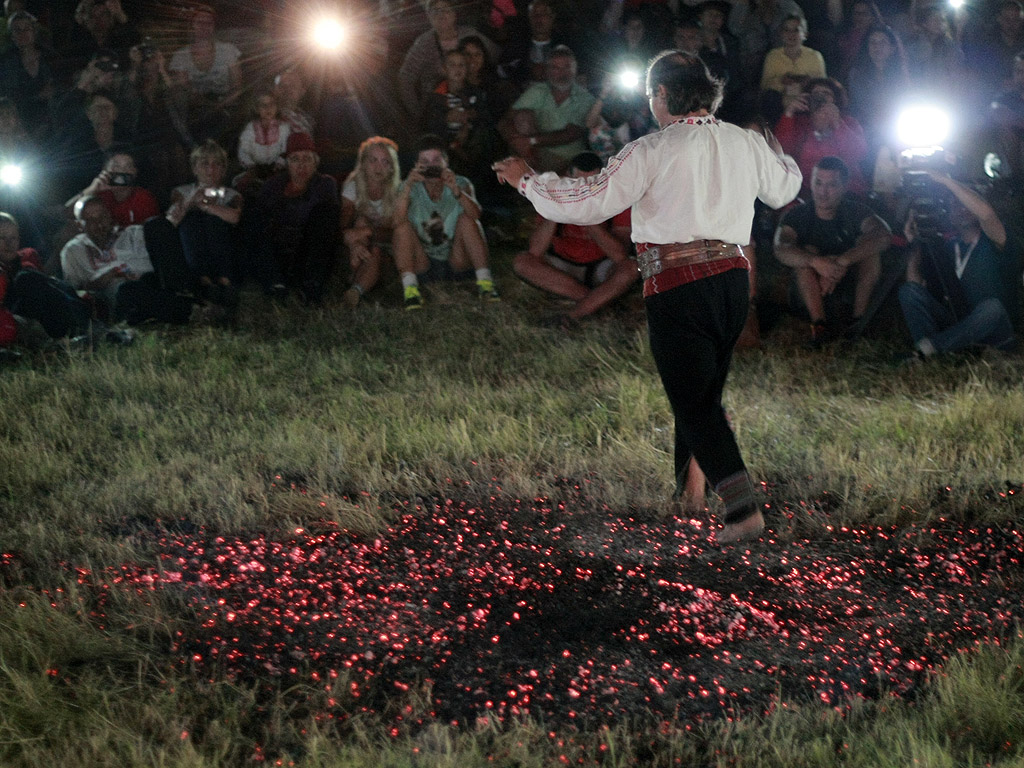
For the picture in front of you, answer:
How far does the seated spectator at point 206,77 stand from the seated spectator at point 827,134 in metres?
4.64

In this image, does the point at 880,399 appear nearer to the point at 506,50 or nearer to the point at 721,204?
the point at 721,204

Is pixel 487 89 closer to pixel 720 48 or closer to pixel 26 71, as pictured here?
pixel 720 48

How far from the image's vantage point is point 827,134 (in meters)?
8.04

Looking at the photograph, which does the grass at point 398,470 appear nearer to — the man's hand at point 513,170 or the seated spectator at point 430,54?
the man's hand at point 513,170

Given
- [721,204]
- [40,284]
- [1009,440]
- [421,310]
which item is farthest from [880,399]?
[40,284]

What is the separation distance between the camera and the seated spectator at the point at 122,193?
8.30 meters

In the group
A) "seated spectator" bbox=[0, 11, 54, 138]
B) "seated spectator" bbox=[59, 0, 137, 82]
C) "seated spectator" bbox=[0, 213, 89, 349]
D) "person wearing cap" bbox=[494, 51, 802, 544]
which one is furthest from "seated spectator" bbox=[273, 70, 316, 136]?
"person wearing cap" bbox=[494, 51, 802, 544]

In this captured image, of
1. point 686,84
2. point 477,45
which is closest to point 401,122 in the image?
point 477,45

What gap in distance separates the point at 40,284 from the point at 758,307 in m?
4.75

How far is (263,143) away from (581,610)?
20.0 feet

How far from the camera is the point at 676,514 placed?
14.9 feet

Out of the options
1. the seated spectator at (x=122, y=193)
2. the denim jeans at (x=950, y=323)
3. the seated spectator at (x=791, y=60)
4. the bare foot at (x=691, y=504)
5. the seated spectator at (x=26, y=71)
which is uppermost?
the seated spectator at (x=26, y=71)

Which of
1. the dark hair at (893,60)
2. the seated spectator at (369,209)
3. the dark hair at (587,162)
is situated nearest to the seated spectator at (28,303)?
the seated spectator at (369,209)

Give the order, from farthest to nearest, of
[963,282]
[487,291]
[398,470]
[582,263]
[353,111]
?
[353,111], [487,291], [582,263], [963,282], [398,470]
